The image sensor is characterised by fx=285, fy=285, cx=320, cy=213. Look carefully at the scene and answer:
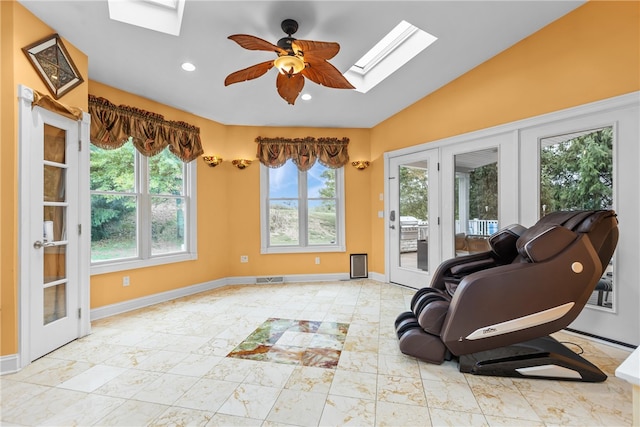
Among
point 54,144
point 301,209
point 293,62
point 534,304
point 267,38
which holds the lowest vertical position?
point 534,304

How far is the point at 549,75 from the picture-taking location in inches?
104

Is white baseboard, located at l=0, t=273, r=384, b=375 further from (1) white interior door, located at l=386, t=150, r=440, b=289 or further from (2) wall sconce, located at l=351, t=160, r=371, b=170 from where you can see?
(2) wall sconce, located at l=351, t=160, r=371, b=170

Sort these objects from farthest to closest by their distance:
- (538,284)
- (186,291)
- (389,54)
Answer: (186,291), (389,54), (538,284)

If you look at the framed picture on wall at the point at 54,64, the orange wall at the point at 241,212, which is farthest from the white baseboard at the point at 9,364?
the framed picture on wall at the point at 54,64

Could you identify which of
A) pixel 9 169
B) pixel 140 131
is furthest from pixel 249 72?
pixel 140 131

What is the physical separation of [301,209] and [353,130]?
160 cm

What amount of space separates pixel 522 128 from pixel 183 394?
12.0 feet

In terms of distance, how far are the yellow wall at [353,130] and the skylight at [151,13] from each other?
0.68 metres

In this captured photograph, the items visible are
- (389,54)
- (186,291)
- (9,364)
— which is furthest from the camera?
(186,291)

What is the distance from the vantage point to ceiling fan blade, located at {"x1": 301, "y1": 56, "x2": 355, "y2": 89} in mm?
2158

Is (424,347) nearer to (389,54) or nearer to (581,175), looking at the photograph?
(581,175)

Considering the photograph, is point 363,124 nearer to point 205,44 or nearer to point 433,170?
point 433,170

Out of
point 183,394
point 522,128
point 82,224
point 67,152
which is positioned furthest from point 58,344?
point 522,128

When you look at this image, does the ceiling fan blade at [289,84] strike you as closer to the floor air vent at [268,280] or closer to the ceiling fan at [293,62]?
the ceiling fan at [293,62]
